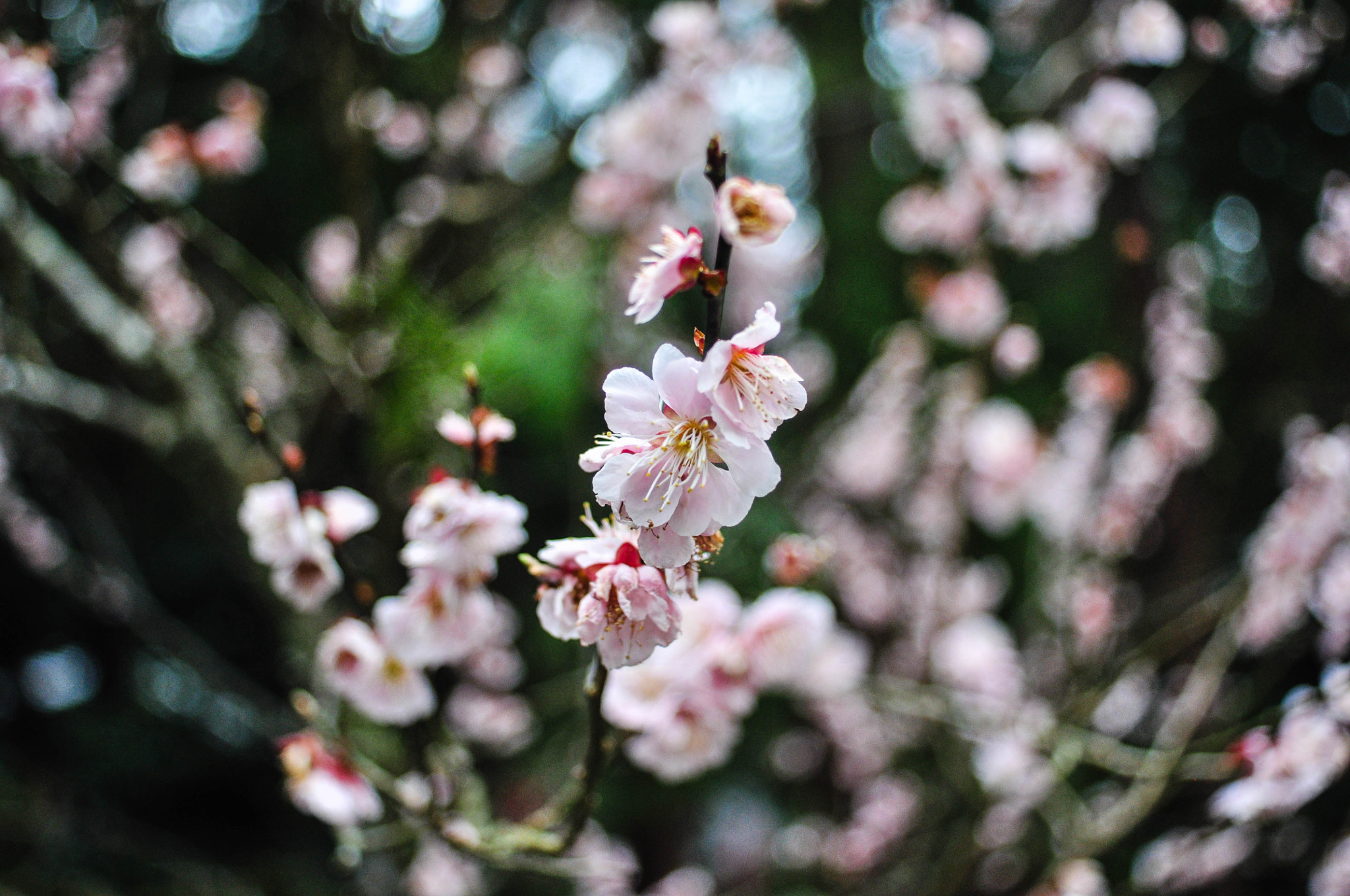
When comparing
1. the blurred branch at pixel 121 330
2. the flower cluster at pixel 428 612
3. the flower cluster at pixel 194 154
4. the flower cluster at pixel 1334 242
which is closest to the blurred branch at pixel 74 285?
the blurred branch at pixel 121 330

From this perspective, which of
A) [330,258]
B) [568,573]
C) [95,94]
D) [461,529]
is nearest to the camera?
[568,573]

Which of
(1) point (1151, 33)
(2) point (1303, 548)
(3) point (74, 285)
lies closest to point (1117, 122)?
(1) point (1151, 33)

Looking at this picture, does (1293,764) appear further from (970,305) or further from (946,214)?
(946,214)

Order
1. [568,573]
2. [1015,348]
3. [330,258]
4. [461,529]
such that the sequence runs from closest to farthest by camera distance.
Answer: [568,573], [461,529], [1015,348], [330,258]

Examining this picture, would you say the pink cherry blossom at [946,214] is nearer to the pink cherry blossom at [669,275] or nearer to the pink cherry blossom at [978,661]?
the pink cherry blossom at [978,661]

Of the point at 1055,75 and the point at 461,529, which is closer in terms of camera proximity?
the point at 461,529

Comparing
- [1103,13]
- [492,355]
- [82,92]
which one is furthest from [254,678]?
[1103,13]

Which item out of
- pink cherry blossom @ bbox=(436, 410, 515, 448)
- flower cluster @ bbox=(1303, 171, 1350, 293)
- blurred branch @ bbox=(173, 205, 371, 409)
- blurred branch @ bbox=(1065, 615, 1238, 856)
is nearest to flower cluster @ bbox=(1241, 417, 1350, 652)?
blurred branch @ bbox=(1065, 615, 1238, 856)
